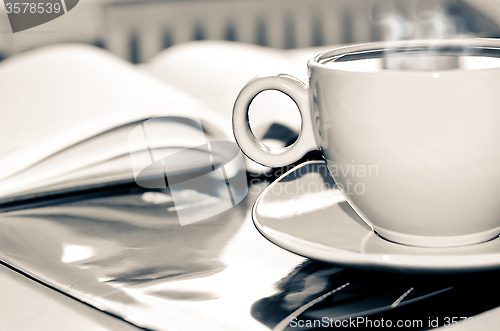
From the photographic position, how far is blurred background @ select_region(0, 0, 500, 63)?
4.06 feet

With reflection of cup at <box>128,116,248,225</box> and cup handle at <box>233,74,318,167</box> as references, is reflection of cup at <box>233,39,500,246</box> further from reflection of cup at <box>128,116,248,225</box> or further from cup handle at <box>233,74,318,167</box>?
reflection of cup at <box>128,116,248,225</box>

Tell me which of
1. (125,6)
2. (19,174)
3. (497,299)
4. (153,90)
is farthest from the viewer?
(125,6)

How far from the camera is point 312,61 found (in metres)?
0.24

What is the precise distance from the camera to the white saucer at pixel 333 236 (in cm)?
17

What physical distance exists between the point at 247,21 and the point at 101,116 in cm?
112

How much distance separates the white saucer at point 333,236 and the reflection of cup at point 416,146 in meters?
0.01

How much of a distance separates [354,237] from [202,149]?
158 millimetres

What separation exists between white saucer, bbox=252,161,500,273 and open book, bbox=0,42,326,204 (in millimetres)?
92

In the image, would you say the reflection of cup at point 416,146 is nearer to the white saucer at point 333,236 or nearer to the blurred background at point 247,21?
the white saucer at point 333,236

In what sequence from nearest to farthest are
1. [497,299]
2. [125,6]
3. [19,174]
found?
[497,299]
[19,174]
[125,6]

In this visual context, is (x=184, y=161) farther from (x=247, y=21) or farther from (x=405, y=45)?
(x=247, y=21)

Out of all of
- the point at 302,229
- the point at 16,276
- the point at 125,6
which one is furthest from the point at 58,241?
the point at 125,6

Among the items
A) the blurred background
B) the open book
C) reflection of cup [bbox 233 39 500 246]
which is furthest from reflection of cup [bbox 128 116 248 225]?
the blurred background

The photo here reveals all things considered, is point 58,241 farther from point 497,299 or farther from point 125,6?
point 125,6
